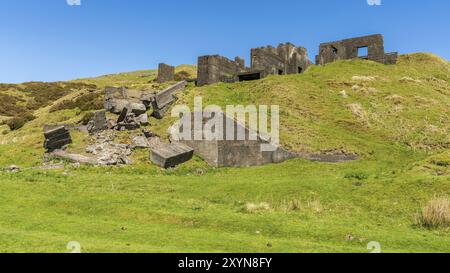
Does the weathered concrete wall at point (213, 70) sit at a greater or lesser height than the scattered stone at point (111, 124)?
greater

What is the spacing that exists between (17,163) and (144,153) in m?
9.08

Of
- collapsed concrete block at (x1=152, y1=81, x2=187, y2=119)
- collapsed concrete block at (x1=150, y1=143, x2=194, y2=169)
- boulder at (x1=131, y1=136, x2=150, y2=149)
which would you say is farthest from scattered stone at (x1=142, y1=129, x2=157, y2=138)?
collapsed concrete block at (x1=152, y1=81, x2=187, y2=119)

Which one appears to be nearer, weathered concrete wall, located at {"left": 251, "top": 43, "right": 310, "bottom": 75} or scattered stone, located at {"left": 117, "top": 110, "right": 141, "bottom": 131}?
scattered stone, located at {"left": 117, "top": 110, "right": 141, "bottom": 131}

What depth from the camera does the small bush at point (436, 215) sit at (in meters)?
16.0

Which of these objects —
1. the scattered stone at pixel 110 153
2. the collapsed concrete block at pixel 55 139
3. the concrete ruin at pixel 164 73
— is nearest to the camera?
the scattered stone at pixel 110 153

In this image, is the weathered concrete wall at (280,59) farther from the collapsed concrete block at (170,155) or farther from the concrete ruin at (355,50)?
the collapsed concrete block at (170,155)

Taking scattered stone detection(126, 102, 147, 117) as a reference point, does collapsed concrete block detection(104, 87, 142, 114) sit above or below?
above

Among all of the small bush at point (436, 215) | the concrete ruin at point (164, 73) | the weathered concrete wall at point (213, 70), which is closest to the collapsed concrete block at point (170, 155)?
the weathered concrete wall at point (213, 70)

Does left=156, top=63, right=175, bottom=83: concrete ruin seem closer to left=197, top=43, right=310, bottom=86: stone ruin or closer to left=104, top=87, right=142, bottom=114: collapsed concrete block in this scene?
left=197, top=43, right=310, bottom=86: stone ruin

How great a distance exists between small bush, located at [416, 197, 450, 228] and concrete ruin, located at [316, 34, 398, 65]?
135 feet

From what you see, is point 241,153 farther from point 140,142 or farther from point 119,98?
point 119,98

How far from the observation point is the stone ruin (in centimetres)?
4747

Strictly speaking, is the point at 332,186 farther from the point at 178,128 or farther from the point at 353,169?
the point at 178,128

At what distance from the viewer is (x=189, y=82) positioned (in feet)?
166
